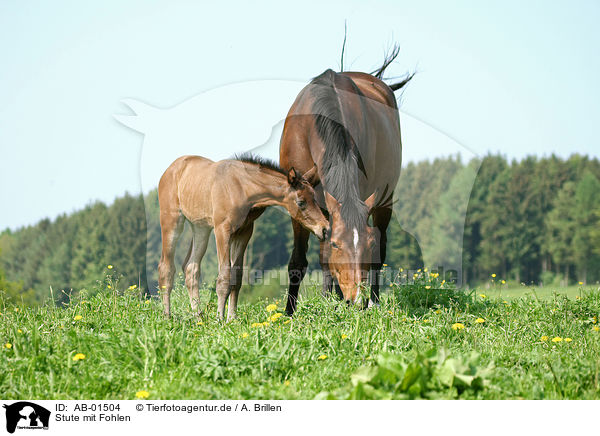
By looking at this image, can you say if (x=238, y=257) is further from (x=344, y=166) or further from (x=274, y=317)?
(x=344, y=166)

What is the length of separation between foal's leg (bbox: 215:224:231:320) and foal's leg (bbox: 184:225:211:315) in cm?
85

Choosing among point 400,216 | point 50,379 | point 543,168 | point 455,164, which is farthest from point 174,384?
point 543,168

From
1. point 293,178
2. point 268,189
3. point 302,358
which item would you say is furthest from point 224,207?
point 302,358

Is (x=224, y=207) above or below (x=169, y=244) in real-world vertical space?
above

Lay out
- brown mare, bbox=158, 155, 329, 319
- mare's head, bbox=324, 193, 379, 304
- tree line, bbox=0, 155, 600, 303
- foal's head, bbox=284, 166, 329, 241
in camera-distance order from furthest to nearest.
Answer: tree line, bbox=0, 155, 600, 303 → brown mare, bbox=158, 155, 329, 319 → foal's head, bbox=284, 166, 329, 241 → mare's head, bbox=324, 193, 379, 304

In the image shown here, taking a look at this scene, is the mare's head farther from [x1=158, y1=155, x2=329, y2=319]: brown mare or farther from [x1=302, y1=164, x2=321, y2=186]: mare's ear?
[x1=302, y1=164, x2=321, y2=186]: mare's ear

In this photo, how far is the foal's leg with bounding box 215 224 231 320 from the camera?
19.6 ft

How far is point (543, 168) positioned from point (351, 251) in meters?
41.3

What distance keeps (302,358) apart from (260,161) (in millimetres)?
2663

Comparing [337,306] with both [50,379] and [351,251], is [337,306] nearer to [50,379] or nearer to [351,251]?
[351,251]

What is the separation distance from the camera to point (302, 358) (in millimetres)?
3996
